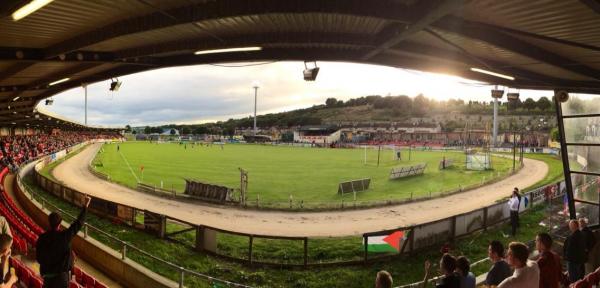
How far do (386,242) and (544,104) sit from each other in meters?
165

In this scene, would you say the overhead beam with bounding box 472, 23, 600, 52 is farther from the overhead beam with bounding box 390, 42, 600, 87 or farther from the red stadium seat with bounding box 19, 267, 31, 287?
the red stadium seat with bounding box 19, 267, 31, 287

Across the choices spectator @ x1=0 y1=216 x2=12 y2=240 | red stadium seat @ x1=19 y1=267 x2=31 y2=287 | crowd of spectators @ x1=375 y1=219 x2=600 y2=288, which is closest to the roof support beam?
spectator @ x1=0 y1=216 x2=12 y2=240

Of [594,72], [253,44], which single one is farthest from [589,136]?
[253,44]

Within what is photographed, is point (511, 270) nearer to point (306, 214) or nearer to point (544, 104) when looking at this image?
point (306, 214)

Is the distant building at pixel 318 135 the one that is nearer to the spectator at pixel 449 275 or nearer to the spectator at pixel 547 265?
the spectator at pixel 547 265

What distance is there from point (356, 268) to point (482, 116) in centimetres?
15455

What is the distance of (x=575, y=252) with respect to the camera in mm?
7977

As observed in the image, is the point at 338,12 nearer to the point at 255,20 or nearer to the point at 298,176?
the point at 255,20

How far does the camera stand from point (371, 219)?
1986 cm

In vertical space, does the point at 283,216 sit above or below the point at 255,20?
below

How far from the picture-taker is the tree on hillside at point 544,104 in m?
147

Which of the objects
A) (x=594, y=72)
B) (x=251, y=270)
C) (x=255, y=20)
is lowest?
(x=251, y=270)

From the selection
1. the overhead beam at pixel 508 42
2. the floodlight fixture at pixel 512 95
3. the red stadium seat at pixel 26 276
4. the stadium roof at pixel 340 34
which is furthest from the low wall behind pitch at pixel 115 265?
the floodlight fixture at pixel 512 95

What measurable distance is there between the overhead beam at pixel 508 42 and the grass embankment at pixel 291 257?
20.0 feet
